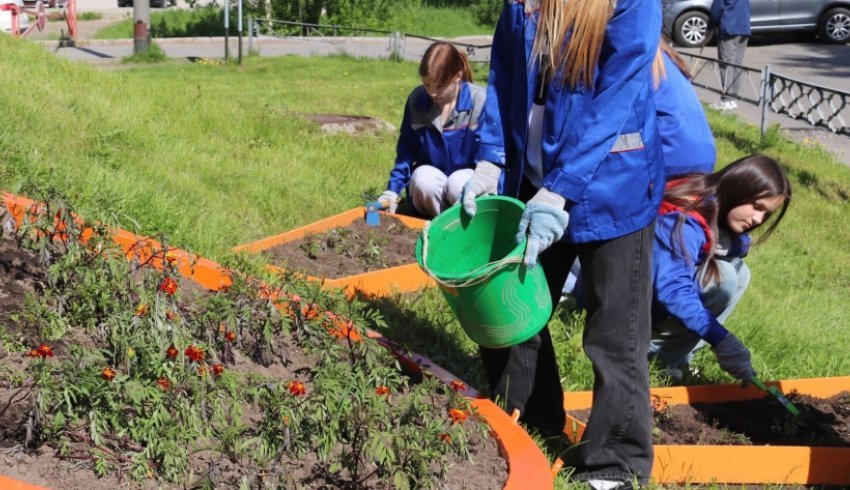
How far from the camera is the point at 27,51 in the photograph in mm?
7973

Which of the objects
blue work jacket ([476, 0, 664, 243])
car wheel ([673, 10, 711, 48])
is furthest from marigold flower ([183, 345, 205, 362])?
car wheel ([673, 10, 711, 48])

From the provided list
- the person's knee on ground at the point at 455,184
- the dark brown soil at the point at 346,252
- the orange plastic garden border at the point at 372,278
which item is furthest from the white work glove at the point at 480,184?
the person's knee on ground at the point at 455,184

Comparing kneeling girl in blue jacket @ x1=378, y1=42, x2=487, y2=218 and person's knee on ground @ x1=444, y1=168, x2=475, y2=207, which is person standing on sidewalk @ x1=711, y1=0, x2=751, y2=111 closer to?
kneeling girl in blue jacket @ x1=378, y1=42, x2=487, y2=218

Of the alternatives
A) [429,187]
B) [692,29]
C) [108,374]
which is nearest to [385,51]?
[692,29]

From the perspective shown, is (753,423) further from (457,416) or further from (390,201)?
(390,201)

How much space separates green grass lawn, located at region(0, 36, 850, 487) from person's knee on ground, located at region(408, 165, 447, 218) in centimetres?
66

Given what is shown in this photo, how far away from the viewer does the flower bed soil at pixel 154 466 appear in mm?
2441

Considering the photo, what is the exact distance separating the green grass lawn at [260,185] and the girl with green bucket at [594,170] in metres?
0.36

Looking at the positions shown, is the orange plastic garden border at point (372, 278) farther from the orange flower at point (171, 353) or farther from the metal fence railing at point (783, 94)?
the metal fence railing at point (783, 94)

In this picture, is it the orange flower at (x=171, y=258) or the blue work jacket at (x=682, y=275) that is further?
the blue work jacket at (x=682, y=275)

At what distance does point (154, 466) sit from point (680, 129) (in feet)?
9.16

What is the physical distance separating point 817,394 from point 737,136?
7.33 meters

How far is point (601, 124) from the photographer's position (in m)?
2.91

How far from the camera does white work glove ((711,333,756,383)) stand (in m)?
3.76
